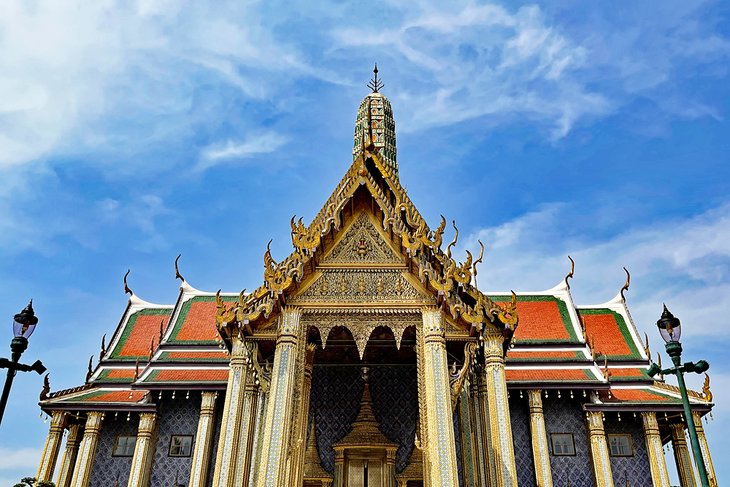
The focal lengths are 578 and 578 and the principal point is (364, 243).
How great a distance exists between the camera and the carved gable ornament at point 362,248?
29.9 ft

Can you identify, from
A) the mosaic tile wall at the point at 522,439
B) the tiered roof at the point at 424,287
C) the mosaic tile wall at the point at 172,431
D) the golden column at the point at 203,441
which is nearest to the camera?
the tiered roof at the point at 424,287

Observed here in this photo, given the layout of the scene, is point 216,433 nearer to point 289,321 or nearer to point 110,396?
point 110,396

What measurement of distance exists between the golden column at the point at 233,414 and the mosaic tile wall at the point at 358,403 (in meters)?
3.03

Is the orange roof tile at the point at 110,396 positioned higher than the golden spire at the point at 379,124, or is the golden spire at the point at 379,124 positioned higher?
the golden spire at the point at 379,124

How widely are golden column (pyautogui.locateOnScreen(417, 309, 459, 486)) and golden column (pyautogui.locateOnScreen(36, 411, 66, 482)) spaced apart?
35.4 ft

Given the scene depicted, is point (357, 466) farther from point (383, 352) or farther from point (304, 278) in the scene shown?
point (304, 278)

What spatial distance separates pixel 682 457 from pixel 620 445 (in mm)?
1876

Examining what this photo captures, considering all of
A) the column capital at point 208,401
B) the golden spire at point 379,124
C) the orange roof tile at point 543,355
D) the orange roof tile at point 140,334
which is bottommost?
the column capital at point 208,401

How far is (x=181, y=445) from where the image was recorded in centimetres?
1423

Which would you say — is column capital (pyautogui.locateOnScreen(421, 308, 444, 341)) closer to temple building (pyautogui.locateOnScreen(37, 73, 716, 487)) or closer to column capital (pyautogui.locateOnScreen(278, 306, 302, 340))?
temple building (pyautogui.locateOnScreen(37, 73, 716, 487))

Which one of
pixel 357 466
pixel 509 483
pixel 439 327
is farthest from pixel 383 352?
pixel 509 483

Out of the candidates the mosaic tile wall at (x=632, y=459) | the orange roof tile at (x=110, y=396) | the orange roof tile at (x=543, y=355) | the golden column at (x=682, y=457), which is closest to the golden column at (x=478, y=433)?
the orange roof tile at (x=543, y=355)

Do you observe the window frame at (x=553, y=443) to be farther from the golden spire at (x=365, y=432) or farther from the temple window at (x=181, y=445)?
the temple window at (x=181, y=445)

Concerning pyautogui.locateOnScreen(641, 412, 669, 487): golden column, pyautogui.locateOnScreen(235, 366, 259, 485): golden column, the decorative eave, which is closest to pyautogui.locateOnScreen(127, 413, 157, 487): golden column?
pyautogui.locateOnScreen(235, 366, 259, 485): golden column
